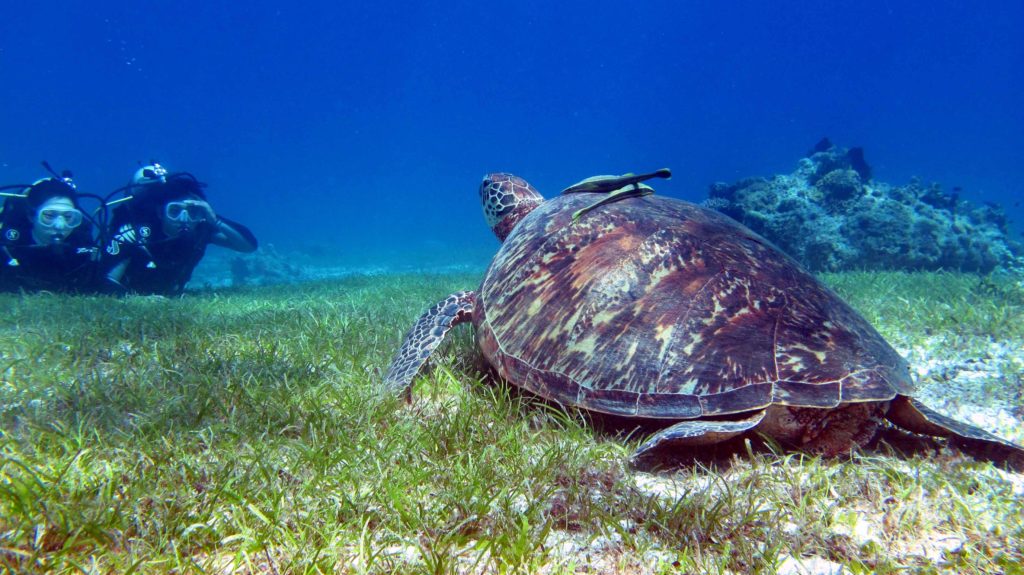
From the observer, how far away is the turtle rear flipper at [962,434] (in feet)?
7.05

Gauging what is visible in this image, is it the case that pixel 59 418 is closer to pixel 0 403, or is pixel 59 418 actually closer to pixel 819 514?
pixel 0 403

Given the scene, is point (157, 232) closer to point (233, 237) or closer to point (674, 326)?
point (233, 237)

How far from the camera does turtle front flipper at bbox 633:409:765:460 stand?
207 cm

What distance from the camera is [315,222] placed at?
114m

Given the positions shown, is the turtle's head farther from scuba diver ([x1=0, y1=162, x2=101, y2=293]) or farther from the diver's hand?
→ scuba diver ([x1=0, y1=162, x2=101, y2=293])

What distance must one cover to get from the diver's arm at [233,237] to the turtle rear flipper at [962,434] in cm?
1348

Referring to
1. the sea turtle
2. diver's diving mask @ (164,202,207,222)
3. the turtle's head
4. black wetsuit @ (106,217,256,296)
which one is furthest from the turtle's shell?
black wetsuit @ (106,217,256,296)

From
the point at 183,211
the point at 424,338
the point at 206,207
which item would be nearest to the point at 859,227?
the point at 424,338

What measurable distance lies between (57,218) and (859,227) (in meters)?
18.3

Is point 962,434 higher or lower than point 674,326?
lower

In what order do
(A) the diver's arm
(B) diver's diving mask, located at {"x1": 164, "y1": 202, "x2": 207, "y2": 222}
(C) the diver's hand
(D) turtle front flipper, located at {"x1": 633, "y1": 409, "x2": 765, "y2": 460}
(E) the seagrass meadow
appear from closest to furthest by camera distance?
(E) the seagrass meadow → (D) turtle front flipper, located at {"x1": 633, "y1": 409, "x2": 765, "y2": 460} → (B) diver's diving mask, located at {"x1": 164, "y1": 202, "x2": 207, "y2": 222} → (C) the diver's hand → (A) the diver's arm

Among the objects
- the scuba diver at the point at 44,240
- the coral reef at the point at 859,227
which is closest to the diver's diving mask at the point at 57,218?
the scuba diver at the point at 44,240

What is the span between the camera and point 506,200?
5418mm

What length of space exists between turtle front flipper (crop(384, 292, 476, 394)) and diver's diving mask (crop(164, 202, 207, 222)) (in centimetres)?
924
